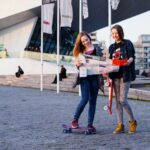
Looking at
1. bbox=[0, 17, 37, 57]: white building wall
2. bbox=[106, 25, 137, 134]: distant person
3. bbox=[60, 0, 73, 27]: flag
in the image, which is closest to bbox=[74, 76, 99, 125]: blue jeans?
bbox=[106, 25, 137, 134]: distant person

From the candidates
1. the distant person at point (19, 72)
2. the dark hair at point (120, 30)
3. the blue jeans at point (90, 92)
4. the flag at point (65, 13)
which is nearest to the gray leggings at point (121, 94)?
the blue jeans at point (90, 92)

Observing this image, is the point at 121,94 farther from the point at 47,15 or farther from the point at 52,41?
the point at 52,41

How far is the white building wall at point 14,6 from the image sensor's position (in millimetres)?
45906

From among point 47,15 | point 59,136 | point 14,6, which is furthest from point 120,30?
point 14,6

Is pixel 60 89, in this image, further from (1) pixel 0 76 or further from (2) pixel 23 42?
(2) pixel 23 42

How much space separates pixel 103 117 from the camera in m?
11.6

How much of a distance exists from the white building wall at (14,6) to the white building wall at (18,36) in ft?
10.3

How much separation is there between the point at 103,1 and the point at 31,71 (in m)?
9.36

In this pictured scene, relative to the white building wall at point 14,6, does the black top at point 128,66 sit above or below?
below

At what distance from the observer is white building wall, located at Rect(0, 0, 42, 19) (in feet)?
151

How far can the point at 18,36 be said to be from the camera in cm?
5038

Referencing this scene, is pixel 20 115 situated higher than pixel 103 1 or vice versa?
pixel 103 1

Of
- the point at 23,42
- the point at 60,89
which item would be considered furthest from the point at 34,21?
the point at 60,89

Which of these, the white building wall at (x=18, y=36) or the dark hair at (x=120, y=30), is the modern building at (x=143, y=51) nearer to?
the white building wall at (x=18, y=36)
